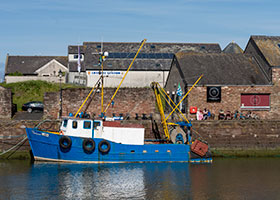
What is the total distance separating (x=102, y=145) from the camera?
28453 mm

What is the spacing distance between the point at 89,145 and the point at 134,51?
1324 inches

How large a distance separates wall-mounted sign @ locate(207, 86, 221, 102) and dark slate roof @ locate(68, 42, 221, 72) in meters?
16.9

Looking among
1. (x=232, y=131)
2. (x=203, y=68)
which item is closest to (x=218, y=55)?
(x=203, y=68)

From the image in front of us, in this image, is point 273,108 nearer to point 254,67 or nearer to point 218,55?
point 254,67

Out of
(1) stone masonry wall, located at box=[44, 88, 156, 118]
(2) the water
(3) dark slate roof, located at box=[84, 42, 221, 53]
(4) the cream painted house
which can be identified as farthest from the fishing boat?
(4) the cream painted house

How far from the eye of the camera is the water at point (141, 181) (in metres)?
22.1

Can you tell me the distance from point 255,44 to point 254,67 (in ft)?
7.24

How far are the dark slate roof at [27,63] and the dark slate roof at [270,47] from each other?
38.6 m

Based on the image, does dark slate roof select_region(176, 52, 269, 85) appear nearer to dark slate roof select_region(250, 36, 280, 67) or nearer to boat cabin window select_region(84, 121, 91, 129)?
dark slate roof select_region(250, 36, 280, 67)

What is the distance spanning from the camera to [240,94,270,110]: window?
37.1 meters

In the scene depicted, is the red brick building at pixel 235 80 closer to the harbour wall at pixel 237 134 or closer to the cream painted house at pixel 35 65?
the harbour wall at pixel 237 134

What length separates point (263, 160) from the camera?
3150 cm

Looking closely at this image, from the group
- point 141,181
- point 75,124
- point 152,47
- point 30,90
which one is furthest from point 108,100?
point 152,47

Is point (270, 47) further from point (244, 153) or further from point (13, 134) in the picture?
point (13, 134)
